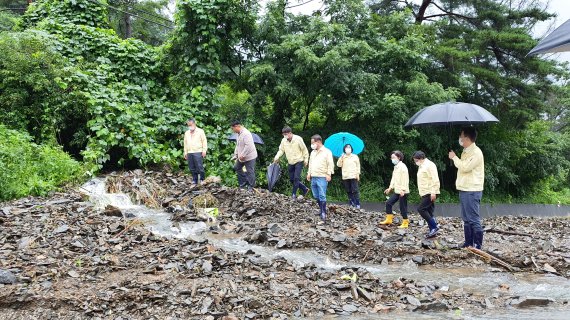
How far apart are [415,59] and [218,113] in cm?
726

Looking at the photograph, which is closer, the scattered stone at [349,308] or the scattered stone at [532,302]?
the scattered stone at [349,308]

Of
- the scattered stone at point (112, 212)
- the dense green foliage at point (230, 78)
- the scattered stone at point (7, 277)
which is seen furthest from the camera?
the dense green foliage at point (230, 78)

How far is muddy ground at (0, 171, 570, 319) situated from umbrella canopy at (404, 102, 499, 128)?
2.18m

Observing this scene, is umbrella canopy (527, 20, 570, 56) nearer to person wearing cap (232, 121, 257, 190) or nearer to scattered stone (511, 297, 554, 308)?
scattered stone (511, 297, 554, 308)

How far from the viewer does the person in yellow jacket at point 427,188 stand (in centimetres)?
888

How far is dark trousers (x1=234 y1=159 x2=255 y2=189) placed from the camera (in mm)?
12320

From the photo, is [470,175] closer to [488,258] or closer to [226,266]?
[488,258]

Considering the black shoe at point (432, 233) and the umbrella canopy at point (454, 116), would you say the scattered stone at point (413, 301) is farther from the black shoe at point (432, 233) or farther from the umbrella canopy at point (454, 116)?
the black shoe at point (432, 233)

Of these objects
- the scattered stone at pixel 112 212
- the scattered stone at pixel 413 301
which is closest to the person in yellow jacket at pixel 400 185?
the scattered stone at pixel 413 301

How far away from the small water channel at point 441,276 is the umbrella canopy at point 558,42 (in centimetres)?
284

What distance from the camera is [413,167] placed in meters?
19.8

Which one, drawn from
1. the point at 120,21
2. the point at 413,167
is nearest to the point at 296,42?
the point at 413,167

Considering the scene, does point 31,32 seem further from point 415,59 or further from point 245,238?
point 415,59

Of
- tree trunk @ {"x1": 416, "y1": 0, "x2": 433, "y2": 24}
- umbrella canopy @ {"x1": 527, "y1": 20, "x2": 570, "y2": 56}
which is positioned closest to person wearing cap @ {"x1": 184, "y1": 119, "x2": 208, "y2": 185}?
umbrella canopy @ {"x1": 527, "y1": 20, "x2": 570, "y2": 56}
